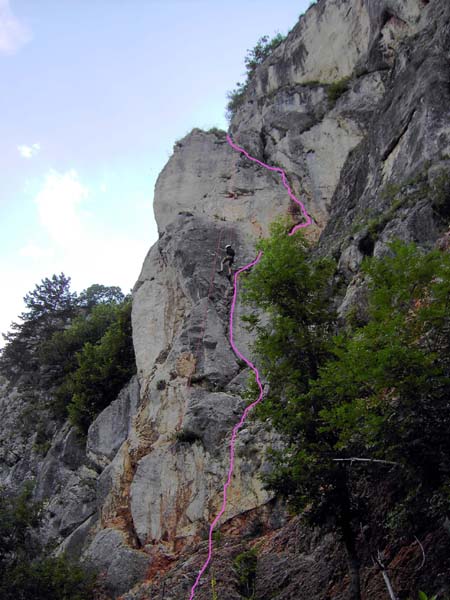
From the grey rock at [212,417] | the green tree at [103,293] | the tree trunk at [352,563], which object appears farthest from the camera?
the green tree at [103,293]

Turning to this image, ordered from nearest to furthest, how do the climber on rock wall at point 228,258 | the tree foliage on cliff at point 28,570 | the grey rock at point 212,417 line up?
1. the tree foliage on cliff at point 28,570
2. the grey rock at point 212,417
3. the climber on rock wall at point 228,258

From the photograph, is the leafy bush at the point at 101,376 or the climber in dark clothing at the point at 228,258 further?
the leafy bush at the point at 101,376

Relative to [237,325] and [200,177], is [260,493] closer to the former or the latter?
[237,325]

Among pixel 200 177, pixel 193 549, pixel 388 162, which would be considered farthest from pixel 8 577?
pixel 200 177

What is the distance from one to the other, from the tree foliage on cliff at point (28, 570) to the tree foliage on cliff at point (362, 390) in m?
6.63

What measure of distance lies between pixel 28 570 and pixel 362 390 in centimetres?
875

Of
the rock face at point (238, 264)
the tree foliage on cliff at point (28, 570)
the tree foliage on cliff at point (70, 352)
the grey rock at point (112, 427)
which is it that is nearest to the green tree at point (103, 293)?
the tree foliage on cliff at point (70, 352)

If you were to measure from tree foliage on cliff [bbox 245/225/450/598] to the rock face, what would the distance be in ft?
5.52

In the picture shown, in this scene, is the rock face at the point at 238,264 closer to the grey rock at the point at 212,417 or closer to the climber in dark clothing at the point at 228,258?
the grey rock at the point at 212,417

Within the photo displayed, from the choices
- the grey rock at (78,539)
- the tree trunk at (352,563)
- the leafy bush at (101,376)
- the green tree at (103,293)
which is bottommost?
the tree trunk at (352,563)

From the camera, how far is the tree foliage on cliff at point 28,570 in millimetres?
12070

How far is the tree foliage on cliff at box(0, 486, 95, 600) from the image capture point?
475 inches

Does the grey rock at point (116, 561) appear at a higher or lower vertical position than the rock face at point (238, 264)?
lower

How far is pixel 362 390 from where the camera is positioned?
8977mm
